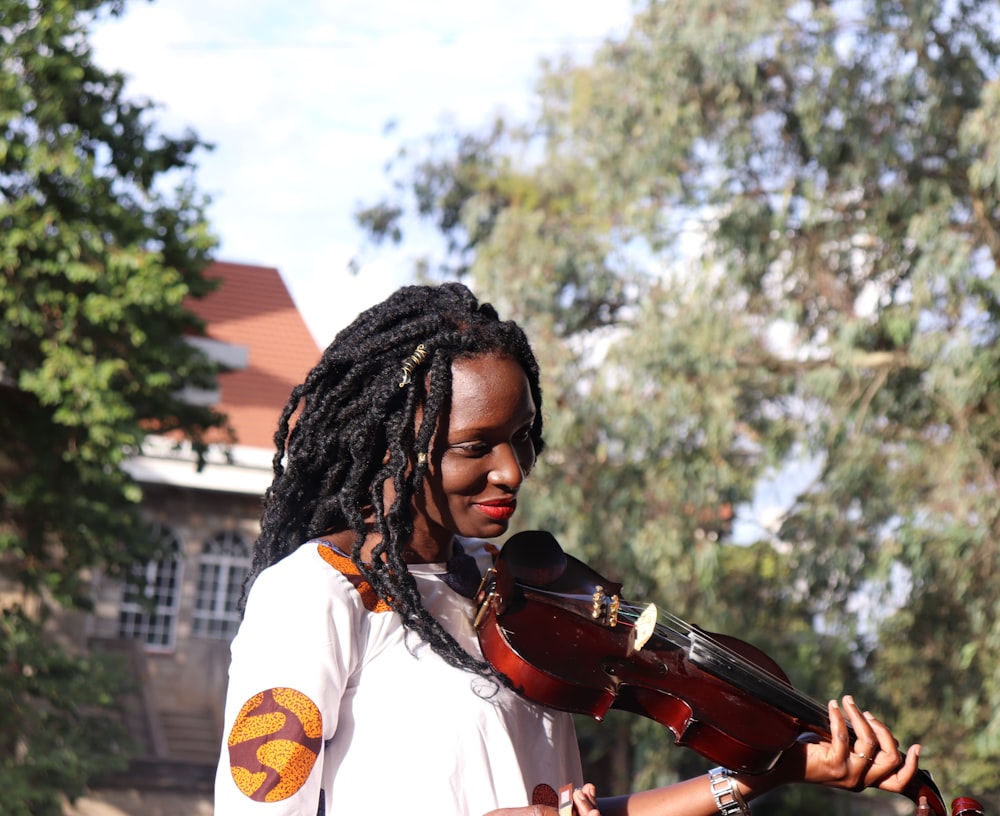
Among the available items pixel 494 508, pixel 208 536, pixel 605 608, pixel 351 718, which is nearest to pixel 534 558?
pixel 605 608

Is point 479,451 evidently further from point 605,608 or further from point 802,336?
point 802,336

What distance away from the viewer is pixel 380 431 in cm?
212

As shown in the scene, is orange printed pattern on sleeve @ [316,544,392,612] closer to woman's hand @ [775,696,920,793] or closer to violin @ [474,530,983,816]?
violin @ [474,530,983,816]

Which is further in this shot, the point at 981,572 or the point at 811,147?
the point at 811,147

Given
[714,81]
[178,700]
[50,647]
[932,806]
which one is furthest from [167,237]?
[178,700]

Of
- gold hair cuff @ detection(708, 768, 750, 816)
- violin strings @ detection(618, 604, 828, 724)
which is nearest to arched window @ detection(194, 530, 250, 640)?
violin strings @ detection(618, 604, 828, 724)

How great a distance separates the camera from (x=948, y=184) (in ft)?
30.9

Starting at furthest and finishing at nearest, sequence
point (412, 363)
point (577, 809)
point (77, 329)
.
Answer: point (77, 329)
point (412, 363)
point (577, 809)

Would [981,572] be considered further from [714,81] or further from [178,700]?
[178,700]

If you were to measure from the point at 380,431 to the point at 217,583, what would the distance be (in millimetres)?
20172

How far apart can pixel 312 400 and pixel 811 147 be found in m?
8.19

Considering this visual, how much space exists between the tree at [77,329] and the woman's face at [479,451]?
816cm

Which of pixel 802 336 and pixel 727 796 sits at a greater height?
pixel 802 336

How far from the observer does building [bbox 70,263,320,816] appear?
19.8m
